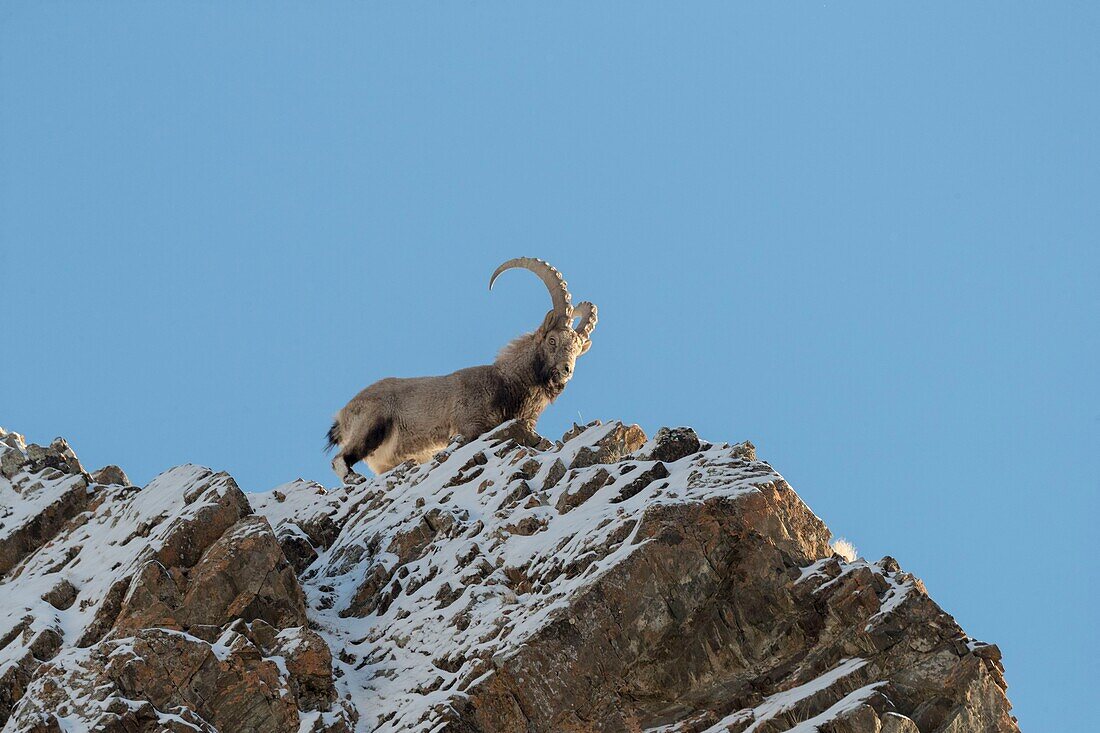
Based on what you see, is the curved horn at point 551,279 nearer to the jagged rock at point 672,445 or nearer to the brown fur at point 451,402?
the brown fur at point 451,402

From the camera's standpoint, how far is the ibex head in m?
22.7

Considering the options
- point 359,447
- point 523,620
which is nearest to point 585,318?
point 359,447

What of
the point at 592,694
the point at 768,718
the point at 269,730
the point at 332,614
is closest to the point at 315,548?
the point at 332,614

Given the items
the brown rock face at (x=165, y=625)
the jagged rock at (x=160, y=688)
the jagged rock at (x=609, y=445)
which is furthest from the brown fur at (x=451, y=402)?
the jagged rock at (x=160, y=688)

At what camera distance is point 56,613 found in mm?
16672

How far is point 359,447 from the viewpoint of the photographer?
2284 centimetres

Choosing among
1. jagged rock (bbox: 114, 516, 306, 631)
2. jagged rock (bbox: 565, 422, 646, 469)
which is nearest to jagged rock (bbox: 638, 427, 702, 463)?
jagged rock (bbox: 565, 422, 646, 469)

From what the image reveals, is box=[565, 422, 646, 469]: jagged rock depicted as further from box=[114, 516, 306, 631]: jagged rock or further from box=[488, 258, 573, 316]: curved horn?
box=[488, 258, 573, 316]: curved horn

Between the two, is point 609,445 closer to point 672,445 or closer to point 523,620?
point 672,445

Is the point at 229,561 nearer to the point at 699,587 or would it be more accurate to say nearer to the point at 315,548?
the point at 315,548

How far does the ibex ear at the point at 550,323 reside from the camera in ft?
76.3

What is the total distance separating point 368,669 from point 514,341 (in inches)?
351

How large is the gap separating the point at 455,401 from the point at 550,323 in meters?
2.06

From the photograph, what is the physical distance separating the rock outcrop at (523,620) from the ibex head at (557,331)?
14.4ft
